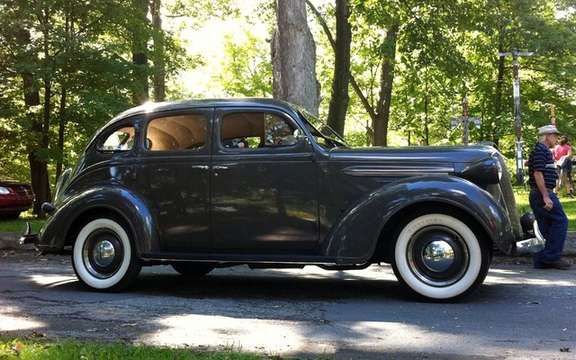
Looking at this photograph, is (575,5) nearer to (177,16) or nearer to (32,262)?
(177,16)

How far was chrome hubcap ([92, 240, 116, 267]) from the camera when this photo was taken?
691 cm

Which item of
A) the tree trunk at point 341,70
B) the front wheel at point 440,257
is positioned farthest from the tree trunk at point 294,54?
the tree trunk at point 341,70

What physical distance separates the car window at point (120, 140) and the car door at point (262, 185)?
1059mm

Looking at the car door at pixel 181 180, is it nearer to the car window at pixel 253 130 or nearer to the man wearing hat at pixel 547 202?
the car window at pixel 253 130

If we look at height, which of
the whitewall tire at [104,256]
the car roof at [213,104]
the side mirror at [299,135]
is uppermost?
the car roof at [213,104]

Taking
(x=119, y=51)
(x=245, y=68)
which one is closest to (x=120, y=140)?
(x=119, y=51)

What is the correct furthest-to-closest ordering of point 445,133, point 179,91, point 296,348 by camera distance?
point 445,133
point 179,91
point 296,348

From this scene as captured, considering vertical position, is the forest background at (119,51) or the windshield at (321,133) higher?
the forest background at (119,51)

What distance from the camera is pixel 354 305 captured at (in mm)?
6035

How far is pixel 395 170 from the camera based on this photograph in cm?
608

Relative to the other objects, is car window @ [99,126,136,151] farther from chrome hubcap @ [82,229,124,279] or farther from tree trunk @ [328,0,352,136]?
tree trunk @ [328,0,352,136]

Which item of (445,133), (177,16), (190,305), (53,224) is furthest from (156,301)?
(445,133)

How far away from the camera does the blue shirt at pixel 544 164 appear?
7.86 metres

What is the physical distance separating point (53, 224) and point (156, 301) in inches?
63.7
